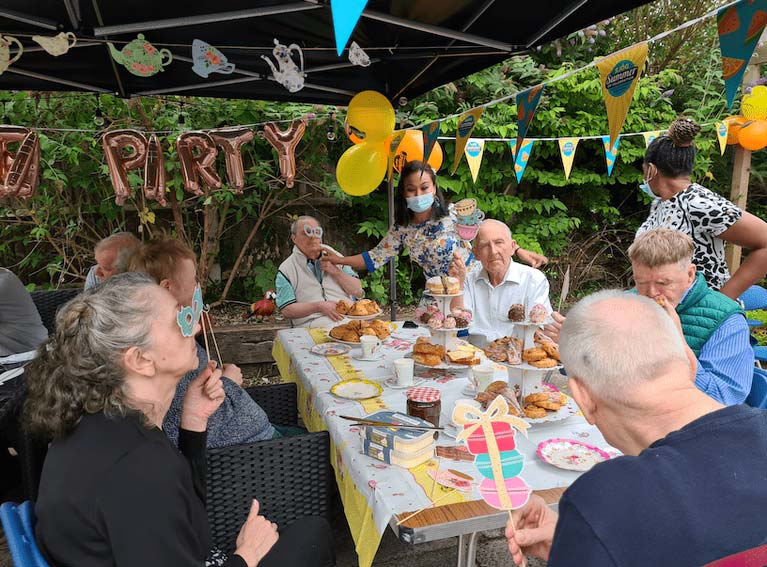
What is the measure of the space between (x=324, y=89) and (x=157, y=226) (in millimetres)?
3064

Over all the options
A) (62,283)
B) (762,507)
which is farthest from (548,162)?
(762,507)

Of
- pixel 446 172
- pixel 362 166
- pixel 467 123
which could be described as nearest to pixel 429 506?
pixel 467 123

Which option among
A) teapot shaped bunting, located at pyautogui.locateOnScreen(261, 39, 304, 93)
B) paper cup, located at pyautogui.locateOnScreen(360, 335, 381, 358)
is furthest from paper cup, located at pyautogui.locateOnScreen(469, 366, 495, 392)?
teapot shaped bunting, located at pyautogui.locateOnScreen(261, 39, 304, 93)

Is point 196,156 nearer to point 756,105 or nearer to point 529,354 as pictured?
point 529,354

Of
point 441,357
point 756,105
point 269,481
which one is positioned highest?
point 756,105

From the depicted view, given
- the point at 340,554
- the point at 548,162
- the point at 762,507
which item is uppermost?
the point at 548,162

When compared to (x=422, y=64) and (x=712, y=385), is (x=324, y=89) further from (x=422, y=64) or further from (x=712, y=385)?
(x=712, y=385)

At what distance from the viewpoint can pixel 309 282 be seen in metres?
3.90

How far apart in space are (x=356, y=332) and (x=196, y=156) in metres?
2.09

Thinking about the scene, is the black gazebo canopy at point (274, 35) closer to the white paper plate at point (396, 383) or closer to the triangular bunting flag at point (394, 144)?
the triangular bunting flag at point (394, 144)

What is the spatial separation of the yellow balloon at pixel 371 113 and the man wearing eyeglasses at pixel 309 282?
0.82 metres

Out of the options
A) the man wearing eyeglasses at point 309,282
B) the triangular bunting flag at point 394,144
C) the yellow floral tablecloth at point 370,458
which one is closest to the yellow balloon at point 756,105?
the triangular bunting flag at point 394,144

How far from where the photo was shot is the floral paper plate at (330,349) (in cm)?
296

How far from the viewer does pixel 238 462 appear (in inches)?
73.4
